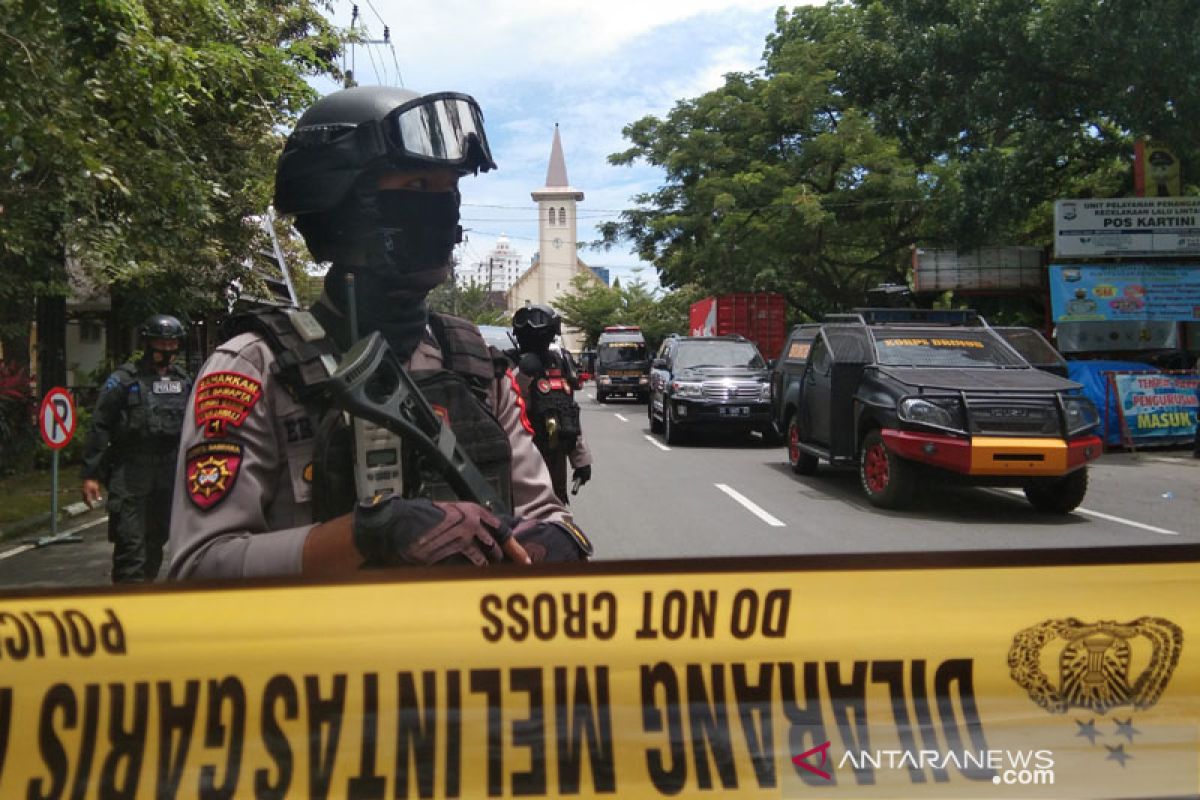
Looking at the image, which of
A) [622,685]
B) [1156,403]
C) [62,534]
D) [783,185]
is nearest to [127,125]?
[62,534]

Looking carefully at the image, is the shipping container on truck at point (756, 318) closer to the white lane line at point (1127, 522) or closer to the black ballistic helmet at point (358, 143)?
the white lane line at point (1127, 522)

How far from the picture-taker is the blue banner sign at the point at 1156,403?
14547mm

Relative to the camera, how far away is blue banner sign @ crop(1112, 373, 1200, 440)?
1455 centimetres

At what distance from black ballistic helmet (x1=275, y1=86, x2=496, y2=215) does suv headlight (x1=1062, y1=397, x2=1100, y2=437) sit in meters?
7.77

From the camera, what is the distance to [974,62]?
16469mm

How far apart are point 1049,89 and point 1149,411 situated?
5.62 m

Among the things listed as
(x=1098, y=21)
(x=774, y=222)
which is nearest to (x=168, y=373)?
(x=1098, y=21)

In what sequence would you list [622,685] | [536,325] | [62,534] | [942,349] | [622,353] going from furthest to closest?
[622,353] < [942,349] < [62,534] < [536,325] < [622,685]

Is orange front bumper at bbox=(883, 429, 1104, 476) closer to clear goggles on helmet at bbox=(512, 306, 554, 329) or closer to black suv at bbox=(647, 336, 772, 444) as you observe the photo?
clear goggles on helmet at bbox=(512, 306, 554, 329)

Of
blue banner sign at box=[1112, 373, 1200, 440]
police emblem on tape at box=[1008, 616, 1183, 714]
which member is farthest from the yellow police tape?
blue banner sign at box=[1112, 373, 1200, 440]

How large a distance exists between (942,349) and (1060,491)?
6.18ft

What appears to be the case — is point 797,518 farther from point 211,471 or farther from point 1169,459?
point 1169,459

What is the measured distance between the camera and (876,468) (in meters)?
9.24

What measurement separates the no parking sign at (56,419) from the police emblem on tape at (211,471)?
8332 millimetres
